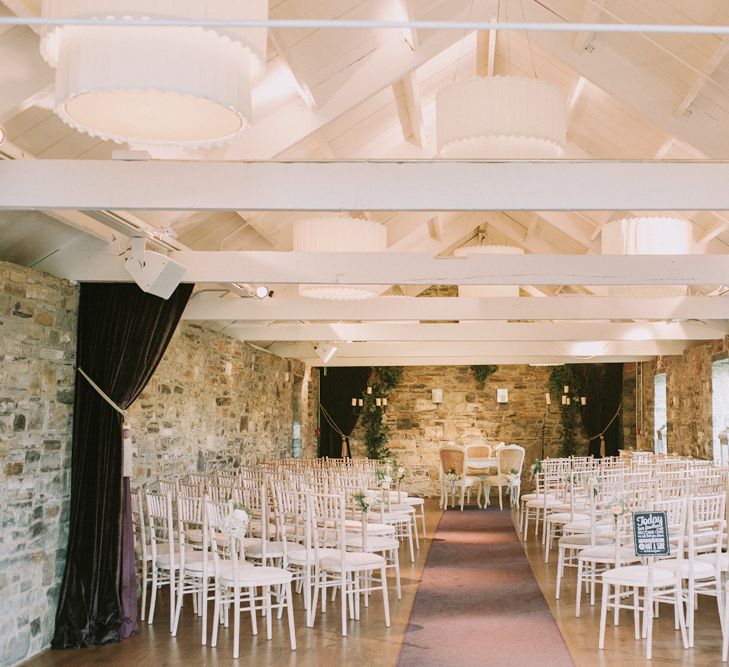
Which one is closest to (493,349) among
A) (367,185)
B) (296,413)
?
(296,413)

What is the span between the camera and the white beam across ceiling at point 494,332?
39.3ft

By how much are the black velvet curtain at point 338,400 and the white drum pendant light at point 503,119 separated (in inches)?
546

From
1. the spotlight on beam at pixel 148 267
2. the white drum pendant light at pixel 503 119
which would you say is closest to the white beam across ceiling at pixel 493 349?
the spotlight on beam at pixel 148 267

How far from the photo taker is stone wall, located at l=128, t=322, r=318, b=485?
8.70 m

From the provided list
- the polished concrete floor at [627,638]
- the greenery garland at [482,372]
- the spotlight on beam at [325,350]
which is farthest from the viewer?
the greenery garland at [482,372]

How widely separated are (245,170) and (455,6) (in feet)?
9.80

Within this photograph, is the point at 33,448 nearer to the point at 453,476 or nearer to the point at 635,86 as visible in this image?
the point at 635,86

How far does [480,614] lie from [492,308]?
361 centimetres

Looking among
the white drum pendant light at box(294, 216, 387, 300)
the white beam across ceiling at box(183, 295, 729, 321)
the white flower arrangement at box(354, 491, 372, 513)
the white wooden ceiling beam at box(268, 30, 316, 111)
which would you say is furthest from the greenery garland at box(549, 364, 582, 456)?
the white wooden ceiling beam at box(268, 30, 316, 111)

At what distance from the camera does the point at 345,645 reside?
20.3ft

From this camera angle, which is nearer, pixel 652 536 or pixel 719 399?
pixel 652 536

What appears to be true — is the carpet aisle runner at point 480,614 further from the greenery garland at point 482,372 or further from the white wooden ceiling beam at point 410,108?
the greenery garland at point 482,372

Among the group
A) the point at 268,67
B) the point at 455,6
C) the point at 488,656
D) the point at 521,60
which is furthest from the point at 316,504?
the point at 521,60

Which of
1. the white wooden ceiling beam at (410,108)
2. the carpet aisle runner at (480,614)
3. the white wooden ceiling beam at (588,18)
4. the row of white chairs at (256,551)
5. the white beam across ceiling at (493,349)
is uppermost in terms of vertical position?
the white wooden ceiling beam at (410,108)
